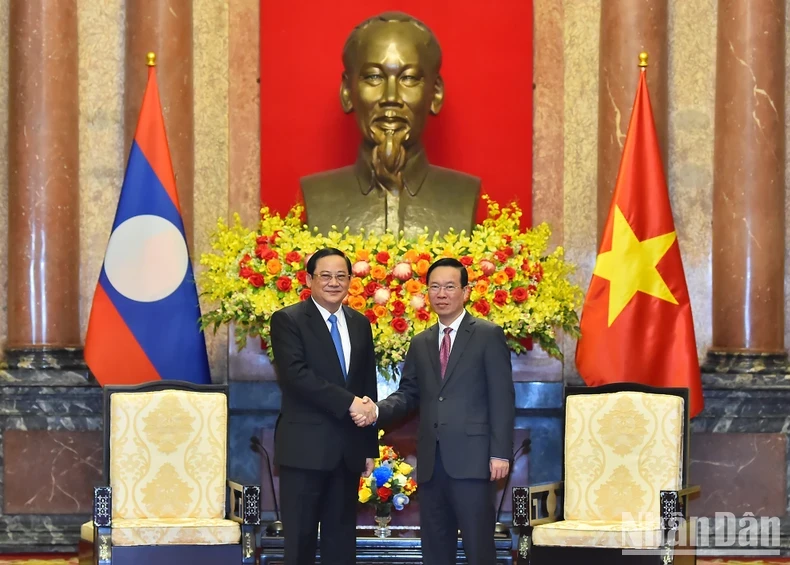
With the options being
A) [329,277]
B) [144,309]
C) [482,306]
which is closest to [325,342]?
[329,277]

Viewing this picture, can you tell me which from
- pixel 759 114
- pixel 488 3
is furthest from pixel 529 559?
pixel 488 3

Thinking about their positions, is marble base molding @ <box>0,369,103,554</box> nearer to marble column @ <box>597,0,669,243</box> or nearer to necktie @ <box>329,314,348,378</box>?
necktie @ <box>329,314,348,378</box>

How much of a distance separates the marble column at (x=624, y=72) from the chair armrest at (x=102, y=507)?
339cm

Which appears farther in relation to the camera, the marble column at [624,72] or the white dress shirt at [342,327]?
the marble column at [624,72]

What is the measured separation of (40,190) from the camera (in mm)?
7344

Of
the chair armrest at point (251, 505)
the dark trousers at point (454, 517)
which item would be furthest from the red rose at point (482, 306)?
the chair armrest at point (251, 505)

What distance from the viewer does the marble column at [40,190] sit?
735 cm

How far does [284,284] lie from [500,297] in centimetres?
102

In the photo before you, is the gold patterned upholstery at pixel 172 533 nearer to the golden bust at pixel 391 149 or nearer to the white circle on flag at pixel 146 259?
the white circle on flag at pixel 146 259

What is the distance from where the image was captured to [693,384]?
6.46 m

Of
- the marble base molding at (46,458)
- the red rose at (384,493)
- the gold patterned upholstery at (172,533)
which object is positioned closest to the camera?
the gold patterned upholstery at (172,533)

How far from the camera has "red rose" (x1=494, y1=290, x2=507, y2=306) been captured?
6.18 m

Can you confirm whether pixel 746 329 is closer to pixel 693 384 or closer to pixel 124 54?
pixel 693 384

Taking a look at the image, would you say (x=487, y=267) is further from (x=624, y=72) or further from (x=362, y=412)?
(x=624, y=72)
